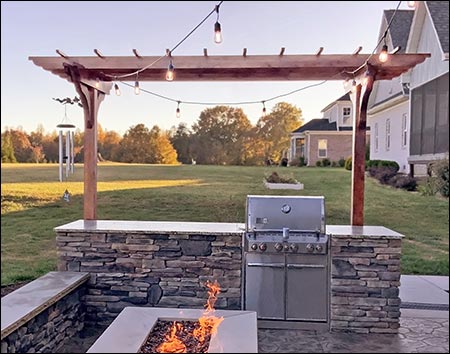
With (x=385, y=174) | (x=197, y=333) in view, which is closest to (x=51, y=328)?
(x=197, y=333)

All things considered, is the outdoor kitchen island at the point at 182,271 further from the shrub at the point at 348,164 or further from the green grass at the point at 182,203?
the shrub at the point at 348,164

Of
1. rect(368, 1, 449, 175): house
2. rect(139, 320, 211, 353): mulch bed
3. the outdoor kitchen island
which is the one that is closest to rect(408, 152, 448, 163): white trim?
rect(368, 1, 449, 175): house

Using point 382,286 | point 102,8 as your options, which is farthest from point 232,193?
point 102,8

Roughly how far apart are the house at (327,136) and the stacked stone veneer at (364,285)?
4.15 meters

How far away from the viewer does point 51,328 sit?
2.98 metres

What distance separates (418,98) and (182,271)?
7.09m

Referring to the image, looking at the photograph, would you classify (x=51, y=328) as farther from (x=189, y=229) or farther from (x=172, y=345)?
(x=189, y=229)

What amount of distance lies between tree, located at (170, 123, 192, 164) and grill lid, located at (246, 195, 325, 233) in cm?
345

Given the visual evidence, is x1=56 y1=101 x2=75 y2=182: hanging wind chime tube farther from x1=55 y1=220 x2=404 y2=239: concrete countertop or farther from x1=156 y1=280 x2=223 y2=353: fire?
x1=156 y1=280 x2=223 y2=353: fire

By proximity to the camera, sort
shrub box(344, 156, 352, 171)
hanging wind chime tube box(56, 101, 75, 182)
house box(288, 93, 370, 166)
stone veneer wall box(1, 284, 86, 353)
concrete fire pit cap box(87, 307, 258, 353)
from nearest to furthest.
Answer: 1. concrete fire pit cap box(87, 307, 258, 353)
2. stone veneer wall box(1, 284, 86, 353)
3. hanging wind chime tube box(56, 101, 75, 182)
4. house box(288, 93, 370, 166)
5. shrub box(344, 156, 352, 171)

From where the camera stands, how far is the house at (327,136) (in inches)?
317

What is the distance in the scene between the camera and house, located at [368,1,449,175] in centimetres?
725

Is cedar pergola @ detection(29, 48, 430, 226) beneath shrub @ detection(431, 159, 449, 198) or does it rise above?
above

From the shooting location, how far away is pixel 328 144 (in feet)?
33.2
